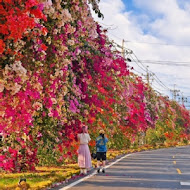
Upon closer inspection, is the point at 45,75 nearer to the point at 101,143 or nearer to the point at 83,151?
the point at 83,151

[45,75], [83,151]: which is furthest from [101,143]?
[45,75]

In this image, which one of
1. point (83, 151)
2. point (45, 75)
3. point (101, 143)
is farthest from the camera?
point (101, 143)

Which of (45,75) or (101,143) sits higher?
(45,75)

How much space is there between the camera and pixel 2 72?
910 cm

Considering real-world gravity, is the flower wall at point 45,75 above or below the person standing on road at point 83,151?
above

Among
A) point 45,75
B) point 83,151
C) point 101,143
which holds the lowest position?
point 83,151

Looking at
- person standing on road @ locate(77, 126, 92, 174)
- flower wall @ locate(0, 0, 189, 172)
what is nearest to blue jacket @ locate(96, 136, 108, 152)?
flower wall @ locate(0, 0, 189, 172)

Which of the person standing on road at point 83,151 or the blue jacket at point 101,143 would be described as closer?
the person standing on road at point 83,151

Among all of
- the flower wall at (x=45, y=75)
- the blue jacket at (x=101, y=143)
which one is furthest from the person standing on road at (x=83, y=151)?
the blue jacket at (x=101, y=143)

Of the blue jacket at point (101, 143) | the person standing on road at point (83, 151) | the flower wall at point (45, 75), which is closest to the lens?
the flower wall at point (45, 75)

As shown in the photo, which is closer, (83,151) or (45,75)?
(45,75)

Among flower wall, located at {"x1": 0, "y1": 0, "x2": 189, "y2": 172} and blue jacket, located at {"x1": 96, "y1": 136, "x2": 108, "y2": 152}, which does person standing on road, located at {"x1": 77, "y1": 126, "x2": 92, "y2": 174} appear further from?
blue jacket, located at {"x1": 96, "y1": 136, "x2": 108, "y2": 152}

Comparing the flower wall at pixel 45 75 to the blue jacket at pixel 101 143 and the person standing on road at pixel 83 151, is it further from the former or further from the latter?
the blue jacket at pixel 101 143

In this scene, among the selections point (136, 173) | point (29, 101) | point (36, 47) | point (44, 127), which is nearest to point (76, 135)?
point (136, 173)
